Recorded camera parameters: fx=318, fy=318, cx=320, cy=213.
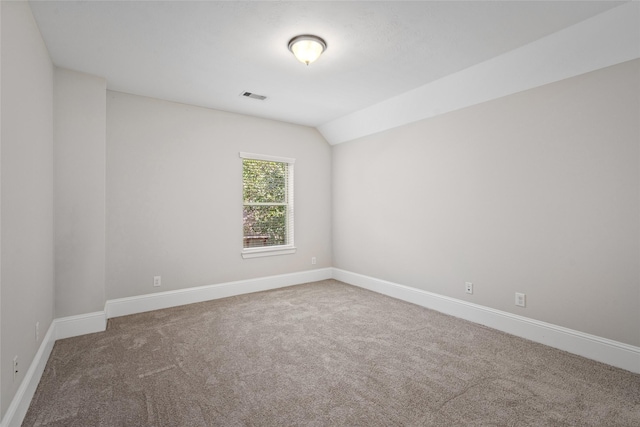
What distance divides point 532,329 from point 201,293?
12.7 feet

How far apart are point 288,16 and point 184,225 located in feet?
9.66

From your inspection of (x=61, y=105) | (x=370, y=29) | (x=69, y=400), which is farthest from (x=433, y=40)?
(x=69, y=400)

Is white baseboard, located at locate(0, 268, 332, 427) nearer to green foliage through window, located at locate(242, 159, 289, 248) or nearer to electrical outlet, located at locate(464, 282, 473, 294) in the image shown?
green foliage through window, located at locate(242, 159, 289, 248)

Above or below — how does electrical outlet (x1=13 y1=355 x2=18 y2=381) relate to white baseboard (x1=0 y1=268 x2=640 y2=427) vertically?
above

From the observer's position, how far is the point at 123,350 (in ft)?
9.33

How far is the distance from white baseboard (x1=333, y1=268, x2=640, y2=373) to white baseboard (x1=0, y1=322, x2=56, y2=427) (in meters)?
3.79

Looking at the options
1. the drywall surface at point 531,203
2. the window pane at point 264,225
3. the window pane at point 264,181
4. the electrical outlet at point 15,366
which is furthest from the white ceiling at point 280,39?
the electrical outlet at point 15,366

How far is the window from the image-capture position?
191 inches

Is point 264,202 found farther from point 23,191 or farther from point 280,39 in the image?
point 23,191

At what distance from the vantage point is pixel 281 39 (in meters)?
2.70

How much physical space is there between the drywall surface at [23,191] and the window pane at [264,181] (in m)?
2.40

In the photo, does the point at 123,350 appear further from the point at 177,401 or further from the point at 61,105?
the point at 61,105

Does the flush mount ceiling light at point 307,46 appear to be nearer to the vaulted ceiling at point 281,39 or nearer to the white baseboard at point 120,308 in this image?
the vaulted ceiling at point 281,39

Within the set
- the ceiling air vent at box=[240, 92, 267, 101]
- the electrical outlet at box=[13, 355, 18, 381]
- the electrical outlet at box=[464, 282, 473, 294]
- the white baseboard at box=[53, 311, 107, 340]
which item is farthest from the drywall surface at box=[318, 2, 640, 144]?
the electrical outlet at box=[13, 355, 18, 381]
